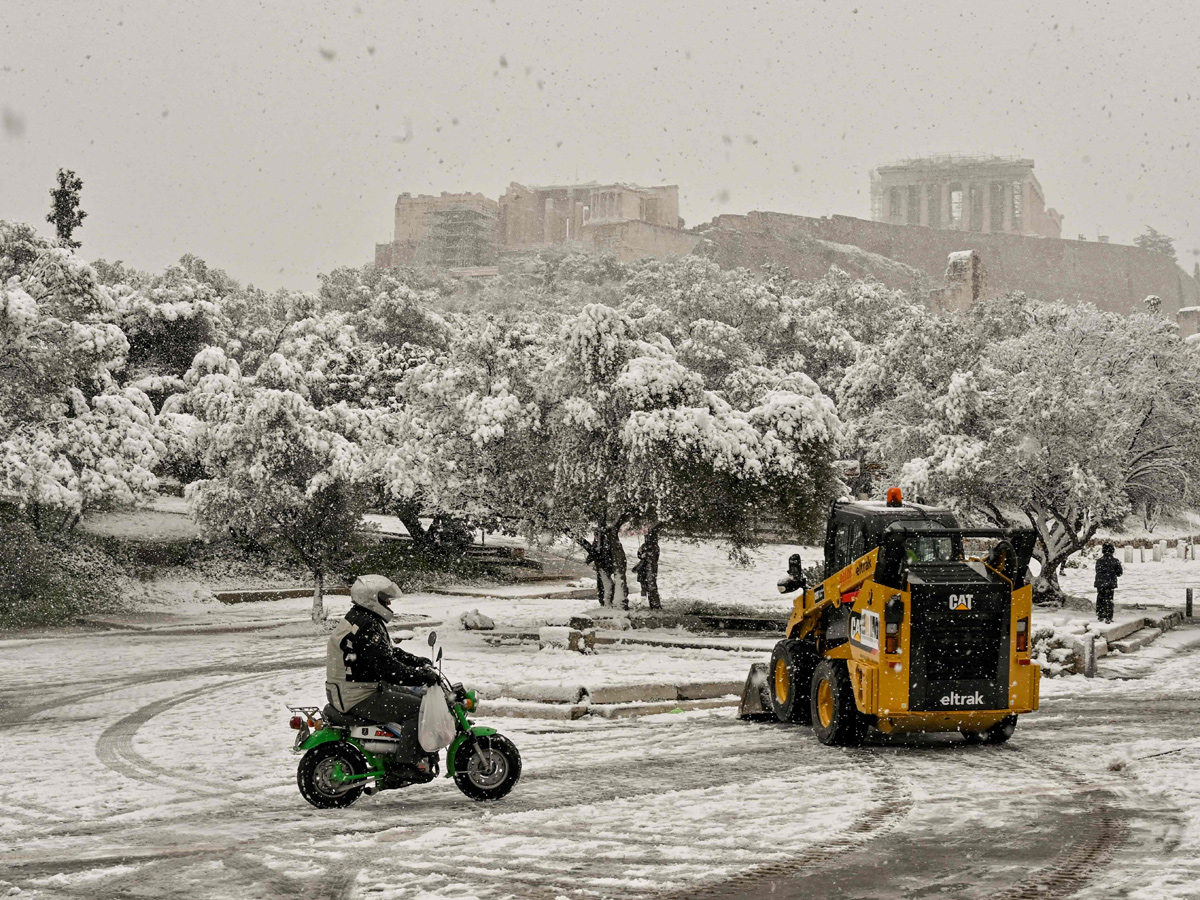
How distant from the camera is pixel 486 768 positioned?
9906mm

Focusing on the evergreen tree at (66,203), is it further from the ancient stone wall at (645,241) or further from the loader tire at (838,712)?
the ancient stone wall at (645,241)

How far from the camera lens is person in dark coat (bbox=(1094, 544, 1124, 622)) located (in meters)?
25.1

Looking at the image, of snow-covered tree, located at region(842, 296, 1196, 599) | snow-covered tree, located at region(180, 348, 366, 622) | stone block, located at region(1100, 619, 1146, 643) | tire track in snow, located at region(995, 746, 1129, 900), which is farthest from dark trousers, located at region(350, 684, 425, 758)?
snow-covered tree, located at region(842, 296, 1196, 599)

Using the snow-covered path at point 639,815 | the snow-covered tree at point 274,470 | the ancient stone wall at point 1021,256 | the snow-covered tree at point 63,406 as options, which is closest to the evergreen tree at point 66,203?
the snow-covered tree at point 63,406

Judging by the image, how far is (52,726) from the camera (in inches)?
600

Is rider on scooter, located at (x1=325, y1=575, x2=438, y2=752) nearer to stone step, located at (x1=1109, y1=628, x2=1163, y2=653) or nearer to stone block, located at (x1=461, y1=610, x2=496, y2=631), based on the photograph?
stone block, located at (x1=461, y1=610, x2=496, y2=631)

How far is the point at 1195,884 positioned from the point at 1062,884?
728 millimetres

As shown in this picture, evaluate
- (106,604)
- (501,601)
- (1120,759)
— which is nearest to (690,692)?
(1120,759)

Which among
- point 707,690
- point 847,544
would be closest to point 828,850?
point 847,544

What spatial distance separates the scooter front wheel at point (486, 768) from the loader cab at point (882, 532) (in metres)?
4.17

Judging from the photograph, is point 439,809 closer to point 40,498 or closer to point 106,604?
point 40,498

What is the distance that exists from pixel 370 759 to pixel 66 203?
150 feet

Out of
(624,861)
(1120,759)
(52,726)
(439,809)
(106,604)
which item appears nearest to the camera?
(624,861)

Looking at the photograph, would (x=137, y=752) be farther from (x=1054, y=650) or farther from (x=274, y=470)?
(x=274, y=470)
